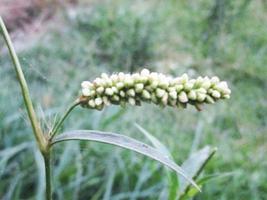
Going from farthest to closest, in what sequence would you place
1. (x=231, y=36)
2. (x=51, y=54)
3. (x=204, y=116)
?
1. (x=231, y=36)
2. (x=51, y=54)
3. (x=204, y=116)

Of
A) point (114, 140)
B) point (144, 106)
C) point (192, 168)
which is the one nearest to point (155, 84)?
point (114, 140)

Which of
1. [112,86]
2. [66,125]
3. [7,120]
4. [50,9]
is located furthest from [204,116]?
[112,86]

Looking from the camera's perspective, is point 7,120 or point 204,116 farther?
point 204,116

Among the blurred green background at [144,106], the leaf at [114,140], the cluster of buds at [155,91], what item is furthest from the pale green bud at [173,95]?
the blurred green background at [144,106]

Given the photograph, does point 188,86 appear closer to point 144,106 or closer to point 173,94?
point 173,94

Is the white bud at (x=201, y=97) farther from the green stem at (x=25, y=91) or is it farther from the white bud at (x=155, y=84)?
the green stem at (x=25, y=91)

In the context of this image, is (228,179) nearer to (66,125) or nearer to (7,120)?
(66,125)
